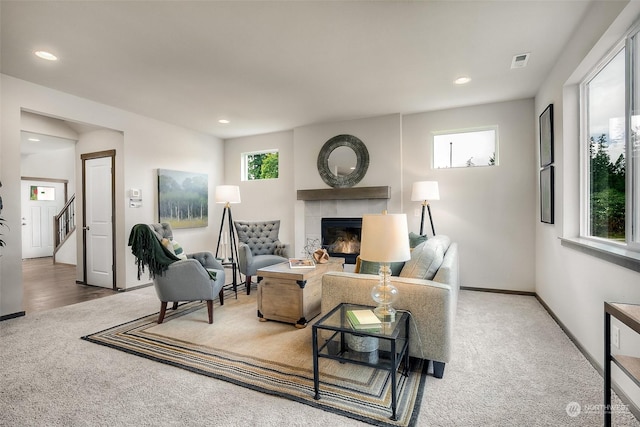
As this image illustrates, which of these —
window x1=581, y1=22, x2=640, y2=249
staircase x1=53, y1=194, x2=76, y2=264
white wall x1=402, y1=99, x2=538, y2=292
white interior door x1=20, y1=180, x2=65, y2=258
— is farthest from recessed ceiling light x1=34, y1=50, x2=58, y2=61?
white interior door x1=20, y1=180, x2=65, y2=258

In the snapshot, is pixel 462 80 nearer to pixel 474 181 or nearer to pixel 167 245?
pixel 474 181

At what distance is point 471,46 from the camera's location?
278cm

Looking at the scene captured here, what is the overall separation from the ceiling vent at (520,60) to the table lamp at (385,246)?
232 centimetres

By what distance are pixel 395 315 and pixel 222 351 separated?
1.43m

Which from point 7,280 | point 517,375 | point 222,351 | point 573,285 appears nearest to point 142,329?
point 222,351

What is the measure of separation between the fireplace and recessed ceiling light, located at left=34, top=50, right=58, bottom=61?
3.83m

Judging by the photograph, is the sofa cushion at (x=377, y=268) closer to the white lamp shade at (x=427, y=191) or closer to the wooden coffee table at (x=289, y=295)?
the wooden coffee table at (x=289, y=295)

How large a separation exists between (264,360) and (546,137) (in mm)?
3653

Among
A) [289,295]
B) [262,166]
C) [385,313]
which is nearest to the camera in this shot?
[385,313]

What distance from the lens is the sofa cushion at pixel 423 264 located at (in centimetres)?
225

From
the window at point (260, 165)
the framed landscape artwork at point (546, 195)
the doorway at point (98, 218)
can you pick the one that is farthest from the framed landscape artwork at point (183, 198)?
the framed landscape artwork at point (546, 195)

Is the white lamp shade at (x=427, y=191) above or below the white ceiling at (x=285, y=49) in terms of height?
below

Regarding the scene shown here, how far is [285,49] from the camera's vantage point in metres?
2.81

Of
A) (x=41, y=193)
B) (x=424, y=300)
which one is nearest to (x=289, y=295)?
(x=424, y=300)
